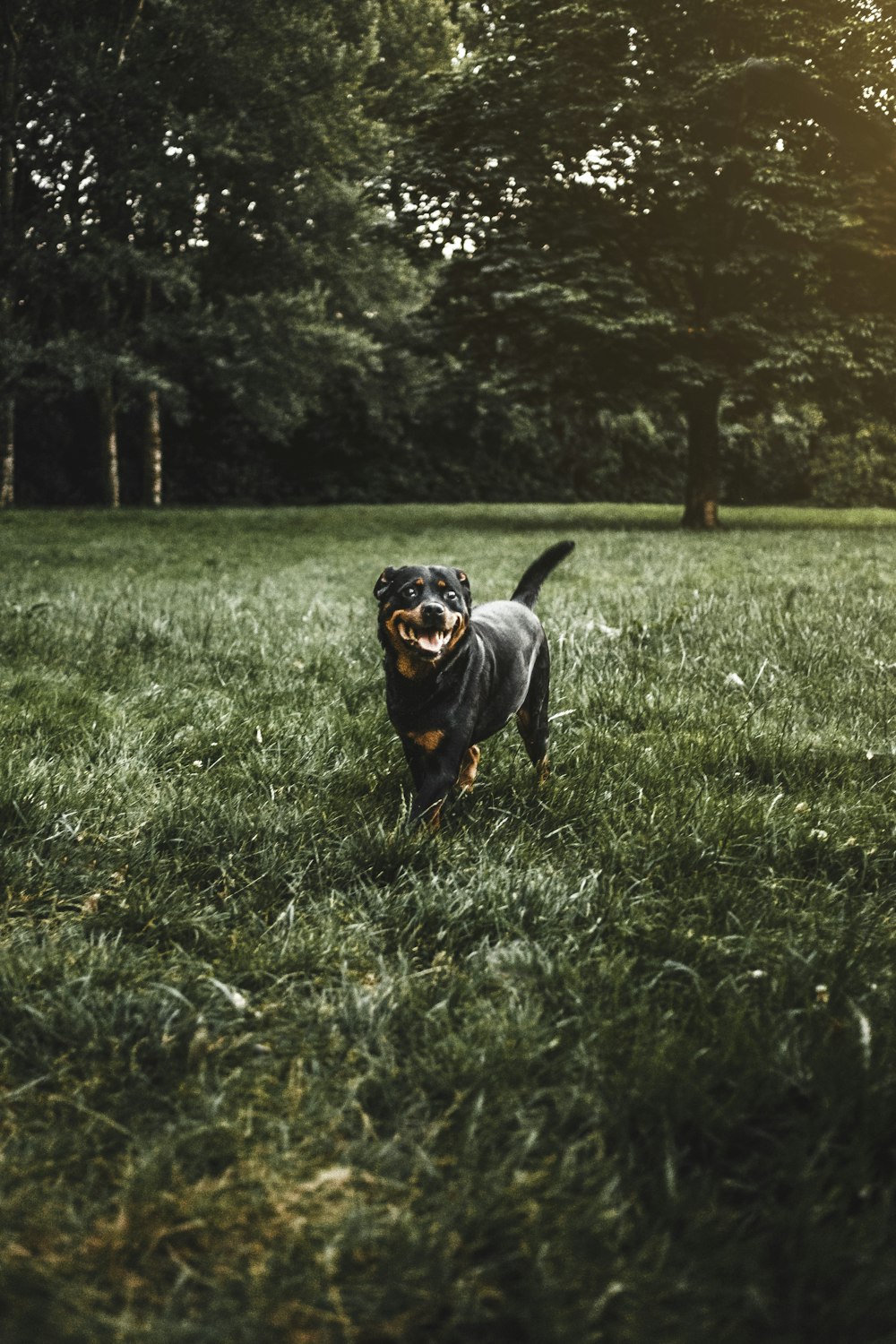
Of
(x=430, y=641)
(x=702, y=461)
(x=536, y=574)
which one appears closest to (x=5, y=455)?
(x=702, y=461)

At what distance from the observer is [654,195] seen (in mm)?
15062

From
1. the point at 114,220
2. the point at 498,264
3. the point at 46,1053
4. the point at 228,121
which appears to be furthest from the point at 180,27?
the point at 46,1053

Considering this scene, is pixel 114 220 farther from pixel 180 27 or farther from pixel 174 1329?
pixel 174 1329

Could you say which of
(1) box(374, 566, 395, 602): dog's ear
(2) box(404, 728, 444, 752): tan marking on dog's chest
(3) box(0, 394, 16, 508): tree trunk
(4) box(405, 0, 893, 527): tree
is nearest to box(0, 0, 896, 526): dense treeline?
(4) box(405, 0, 893, 527): tree

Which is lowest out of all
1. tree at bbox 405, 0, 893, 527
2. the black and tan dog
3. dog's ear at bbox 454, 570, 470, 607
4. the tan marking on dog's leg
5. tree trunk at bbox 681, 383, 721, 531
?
the tan marking on dog's leg

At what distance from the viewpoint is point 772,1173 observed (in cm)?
145

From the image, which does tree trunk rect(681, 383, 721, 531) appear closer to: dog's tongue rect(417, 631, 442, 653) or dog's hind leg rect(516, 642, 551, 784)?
dog's hind leg rect(516, 642, 551, 784)

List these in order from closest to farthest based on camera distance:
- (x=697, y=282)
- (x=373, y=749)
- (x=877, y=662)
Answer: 1. (x=373, y=749)
2. (x=877, y=662)
3. (x=697, y=282)

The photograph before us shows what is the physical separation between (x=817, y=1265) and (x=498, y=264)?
15196mm

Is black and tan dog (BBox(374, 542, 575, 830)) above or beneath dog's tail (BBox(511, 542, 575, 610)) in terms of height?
beneath

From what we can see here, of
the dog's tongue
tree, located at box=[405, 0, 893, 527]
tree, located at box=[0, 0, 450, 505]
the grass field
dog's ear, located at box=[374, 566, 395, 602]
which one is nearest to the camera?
the grass field

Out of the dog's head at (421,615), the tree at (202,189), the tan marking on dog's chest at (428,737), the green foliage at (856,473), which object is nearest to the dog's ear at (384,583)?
the dog's head at (421,615)

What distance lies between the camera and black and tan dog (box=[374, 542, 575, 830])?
246cm

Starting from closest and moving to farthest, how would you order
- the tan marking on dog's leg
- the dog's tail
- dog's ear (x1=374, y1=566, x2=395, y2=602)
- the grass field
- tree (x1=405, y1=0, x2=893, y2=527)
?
the grass field < dog's ear (x1=374, y1=566, x2=395, y2=602) < the tan marking on dog's leg < the dog's tail < tree (x1=405, y1=0, x2=893, y2=527)
